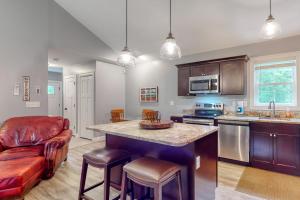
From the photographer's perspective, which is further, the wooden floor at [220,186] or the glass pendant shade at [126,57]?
the glass pendant shade at [126,57]

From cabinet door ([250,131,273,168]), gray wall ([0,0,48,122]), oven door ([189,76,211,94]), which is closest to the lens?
cabinet door ([250,131,273,168])

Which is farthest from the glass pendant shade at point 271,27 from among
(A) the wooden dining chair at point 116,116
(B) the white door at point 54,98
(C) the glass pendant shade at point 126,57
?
(B) the white door at point 54,98

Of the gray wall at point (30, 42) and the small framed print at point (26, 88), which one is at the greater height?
the gray wall at point (30, 42)

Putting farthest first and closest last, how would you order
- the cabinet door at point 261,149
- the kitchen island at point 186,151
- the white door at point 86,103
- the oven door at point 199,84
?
the white door at point 86,103 → the oven door at point 199,84 → the cabinet door at point 261,149 → the kitchen island at point 186,151

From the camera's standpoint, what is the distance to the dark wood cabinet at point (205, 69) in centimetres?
403

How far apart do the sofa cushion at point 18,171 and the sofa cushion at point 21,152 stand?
154 mm

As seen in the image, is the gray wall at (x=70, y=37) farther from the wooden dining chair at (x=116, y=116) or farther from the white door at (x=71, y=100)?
the wooden dining chair at (x=116, y=116)

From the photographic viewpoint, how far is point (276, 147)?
3043 mm

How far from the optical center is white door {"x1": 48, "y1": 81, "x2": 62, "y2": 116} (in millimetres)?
7410

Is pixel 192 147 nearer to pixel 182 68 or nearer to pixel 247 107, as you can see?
pixel 247 107

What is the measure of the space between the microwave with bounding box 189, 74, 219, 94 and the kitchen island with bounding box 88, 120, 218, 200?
2027 millimetres

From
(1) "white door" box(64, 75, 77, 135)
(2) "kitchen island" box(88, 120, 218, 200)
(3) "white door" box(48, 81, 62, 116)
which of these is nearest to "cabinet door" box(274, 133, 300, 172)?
(2) "kitchen island" box(88, 120, 218, 200)

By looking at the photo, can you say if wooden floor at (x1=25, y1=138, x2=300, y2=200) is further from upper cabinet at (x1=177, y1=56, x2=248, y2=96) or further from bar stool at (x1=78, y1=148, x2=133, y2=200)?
upper cabinet at (x1=177, y1=56, x2=248, y2=96)

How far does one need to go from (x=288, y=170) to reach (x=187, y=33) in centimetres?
336
